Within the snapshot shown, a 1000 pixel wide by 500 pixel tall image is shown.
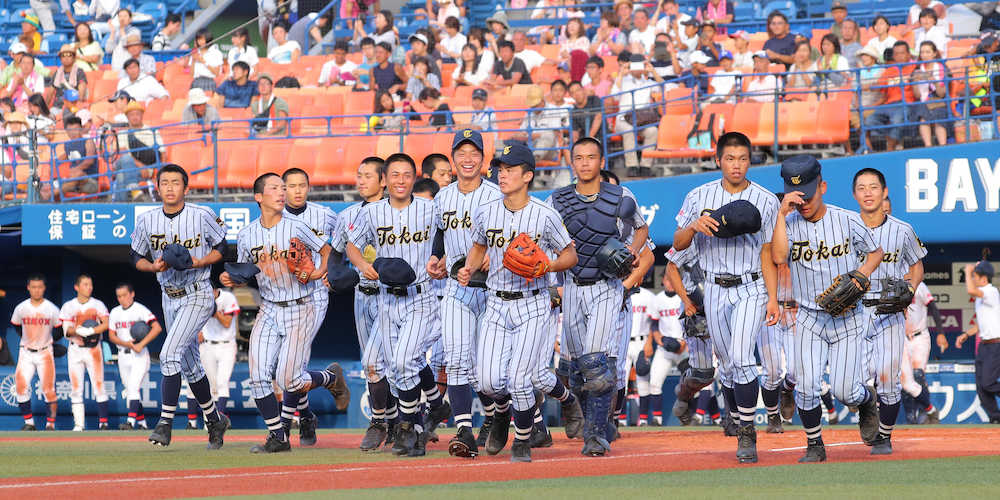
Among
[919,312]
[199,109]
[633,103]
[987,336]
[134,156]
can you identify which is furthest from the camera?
[199,109]

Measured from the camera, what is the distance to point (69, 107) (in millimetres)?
20578

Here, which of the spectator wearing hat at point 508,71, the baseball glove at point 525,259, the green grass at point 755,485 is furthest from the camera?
the spectator wearing hat at point 508,71

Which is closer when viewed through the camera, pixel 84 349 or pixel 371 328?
pixel 371 328

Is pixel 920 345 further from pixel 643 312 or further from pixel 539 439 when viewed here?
pixel 539 439

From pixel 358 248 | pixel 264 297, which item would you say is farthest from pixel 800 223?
pixel 264 297

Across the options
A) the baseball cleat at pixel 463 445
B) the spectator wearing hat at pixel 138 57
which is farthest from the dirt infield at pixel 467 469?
the spectator wearing hat at pixel 138 57

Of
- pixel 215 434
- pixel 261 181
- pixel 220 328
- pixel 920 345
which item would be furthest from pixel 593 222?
pixel 220 328

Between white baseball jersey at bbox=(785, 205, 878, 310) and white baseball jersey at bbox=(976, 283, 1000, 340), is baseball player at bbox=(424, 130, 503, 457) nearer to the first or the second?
white baseball jersey at bbox=(785, 205, 878, 310)

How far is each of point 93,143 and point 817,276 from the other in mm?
11951

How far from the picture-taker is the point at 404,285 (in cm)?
911

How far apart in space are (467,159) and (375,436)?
2.15m

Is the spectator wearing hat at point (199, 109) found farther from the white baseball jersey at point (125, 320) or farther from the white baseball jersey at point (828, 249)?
the white baseball jersey at point (828, 249)

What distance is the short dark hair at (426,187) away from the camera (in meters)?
10.2

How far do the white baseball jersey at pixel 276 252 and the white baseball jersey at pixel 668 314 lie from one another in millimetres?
6724
